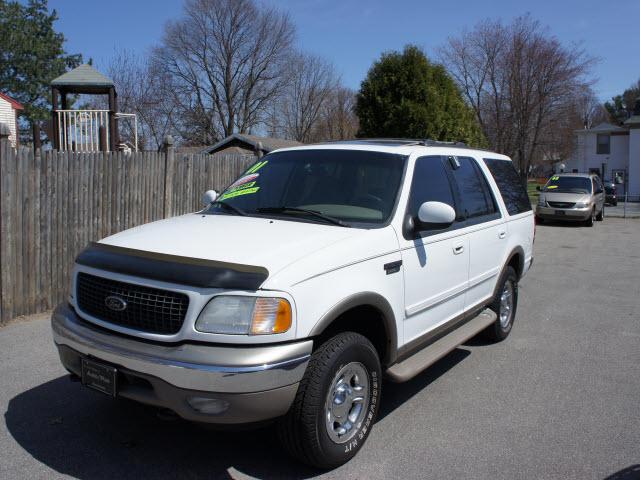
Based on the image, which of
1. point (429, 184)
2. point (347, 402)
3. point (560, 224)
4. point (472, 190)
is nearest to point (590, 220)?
point (560, 224)

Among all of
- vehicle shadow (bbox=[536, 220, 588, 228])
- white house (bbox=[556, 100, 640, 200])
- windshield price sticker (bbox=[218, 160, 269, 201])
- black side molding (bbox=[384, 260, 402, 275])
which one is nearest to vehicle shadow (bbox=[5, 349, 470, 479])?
black side molding (bbox=[384, 260, 402, 275])

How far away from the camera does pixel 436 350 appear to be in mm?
4516

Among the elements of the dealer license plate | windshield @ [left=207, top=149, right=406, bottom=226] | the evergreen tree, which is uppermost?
the evergreen tree

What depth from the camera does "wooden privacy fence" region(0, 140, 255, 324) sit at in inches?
250

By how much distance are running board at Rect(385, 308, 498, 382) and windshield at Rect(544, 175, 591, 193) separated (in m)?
16.4

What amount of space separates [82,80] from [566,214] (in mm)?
15621

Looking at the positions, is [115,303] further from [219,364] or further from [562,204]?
[562,204]

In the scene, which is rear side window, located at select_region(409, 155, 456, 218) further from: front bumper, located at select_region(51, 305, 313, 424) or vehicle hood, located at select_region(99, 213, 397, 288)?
front bumper, located at select_region(51, 305, 313, 424)

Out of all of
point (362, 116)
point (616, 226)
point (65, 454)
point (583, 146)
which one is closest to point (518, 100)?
point (616, 226)

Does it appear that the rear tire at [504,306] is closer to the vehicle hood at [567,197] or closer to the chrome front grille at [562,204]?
the chrome front grille at [562,204]

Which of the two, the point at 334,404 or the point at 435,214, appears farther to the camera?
the point at 435,214

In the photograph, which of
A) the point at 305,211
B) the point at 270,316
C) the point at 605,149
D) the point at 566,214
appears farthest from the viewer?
the point at 605,149

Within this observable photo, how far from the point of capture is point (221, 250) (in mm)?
3357

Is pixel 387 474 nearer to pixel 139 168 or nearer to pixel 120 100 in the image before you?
pixel 139 168
